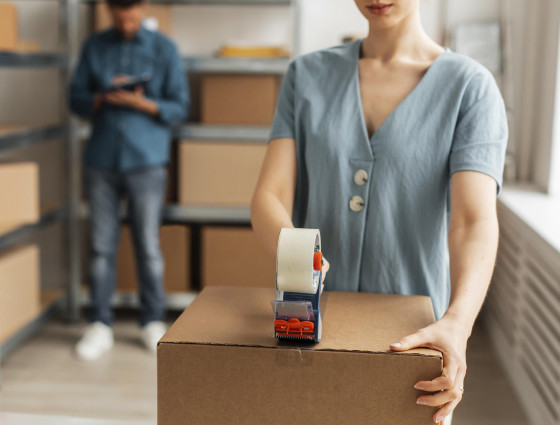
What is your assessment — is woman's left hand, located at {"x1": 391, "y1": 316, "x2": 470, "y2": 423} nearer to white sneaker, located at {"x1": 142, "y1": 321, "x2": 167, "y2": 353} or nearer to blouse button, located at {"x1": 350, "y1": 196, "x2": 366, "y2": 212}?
blouse button, located at {"x1": 350, "y1": 196, "x2": 366, "y2": 212}

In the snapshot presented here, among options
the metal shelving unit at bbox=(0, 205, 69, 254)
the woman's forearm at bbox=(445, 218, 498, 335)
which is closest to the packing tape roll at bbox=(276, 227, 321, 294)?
the woman's forearm at bbox=(445, 218, 498, 335)

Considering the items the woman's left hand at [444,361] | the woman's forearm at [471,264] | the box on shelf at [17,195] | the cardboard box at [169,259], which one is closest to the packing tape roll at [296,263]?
the woman's left hand at [444,361]

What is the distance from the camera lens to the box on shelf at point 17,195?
313 cm

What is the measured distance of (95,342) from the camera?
11.2ft

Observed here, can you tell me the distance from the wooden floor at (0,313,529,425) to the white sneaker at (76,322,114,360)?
44 millimetres

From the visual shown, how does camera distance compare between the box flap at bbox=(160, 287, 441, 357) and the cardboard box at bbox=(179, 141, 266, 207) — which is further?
the cardboard box at bbox=(179, 141, 266, 207)

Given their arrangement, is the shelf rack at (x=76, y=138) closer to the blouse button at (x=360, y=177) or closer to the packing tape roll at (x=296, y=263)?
the blouse button at (x=360, y=177)

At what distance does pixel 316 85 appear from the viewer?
1.23 m

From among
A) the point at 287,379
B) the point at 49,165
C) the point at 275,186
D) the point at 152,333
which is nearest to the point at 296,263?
the point at 287,379

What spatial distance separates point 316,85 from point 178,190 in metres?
2.62

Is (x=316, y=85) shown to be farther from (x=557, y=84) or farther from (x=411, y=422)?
(x=557, y=84)

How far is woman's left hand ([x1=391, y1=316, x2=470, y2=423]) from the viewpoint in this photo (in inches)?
32.4

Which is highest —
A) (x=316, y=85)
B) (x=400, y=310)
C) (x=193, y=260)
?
(x=316, y=85)

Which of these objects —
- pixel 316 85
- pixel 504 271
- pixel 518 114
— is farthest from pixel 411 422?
pixel 518 114
